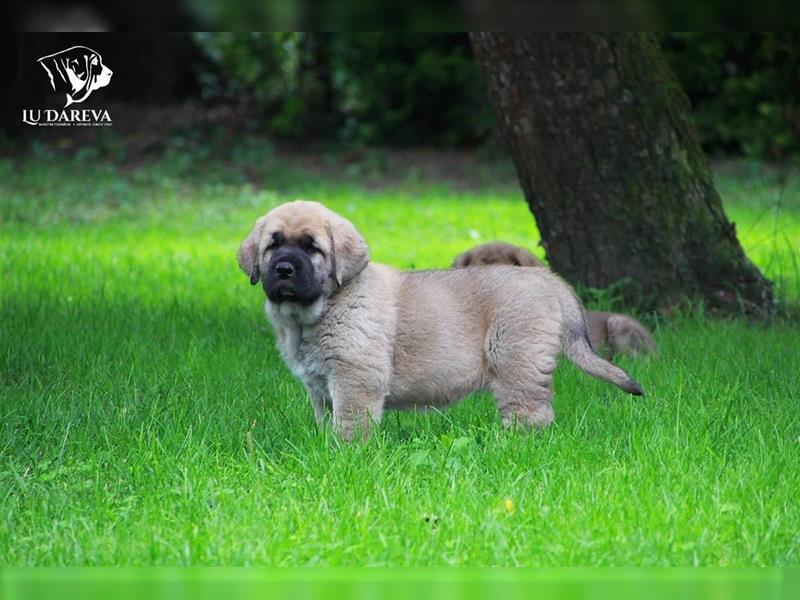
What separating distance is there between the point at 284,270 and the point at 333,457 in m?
0.77

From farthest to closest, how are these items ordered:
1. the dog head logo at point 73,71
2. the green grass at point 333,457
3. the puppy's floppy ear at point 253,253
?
the dog head logo at point 73,71, the puppy's floppy ear at point 253,253, the green grass at point 333,457

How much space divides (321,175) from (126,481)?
35.7ft

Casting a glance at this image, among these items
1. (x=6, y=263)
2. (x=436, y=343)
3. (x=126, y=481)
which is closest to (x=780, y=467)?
(x=436, y=343)

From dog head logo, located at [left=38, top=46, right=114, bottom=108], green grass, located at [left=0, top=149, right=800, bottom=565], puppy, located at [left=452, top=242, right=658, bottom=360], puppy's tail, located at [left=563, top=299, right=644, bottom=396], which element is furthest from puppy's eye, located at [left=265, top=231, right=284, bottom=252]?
dog head logo, located at [left=38, top=46, right=114, bottom=108]

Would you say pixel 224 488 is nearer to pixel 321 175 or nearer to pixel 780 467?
pixel 780 467

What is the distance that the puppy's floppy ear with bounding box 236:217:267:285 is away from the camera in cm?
491

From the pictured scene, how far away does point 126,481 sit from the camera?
4406 mm

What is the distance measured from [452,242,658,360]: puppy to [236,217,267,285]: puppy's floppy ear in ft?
6.14

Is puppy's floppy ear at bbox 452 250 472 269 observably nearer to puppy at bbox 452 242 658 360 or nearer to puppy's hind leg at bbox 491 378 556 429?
puppy at bbox 452 242 658 360

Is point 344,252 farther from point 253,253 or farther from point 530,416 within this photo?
point 530,416

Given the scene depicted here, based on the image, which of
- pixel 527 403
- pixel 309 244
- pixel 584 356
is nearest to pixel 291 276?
pixel 309 244

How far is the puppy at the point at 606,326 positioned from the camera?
252 inches

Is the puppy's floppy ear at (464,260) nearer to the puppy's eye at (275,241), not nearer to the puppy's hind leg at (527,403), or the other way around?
the puppy's hind leg at (527,403)

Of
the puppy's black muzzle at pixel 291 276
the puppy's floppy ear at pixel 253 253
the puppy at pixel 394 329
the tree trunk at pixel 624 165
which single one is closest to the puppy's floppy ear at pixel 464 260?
the tree trunk at pixel 624 165
